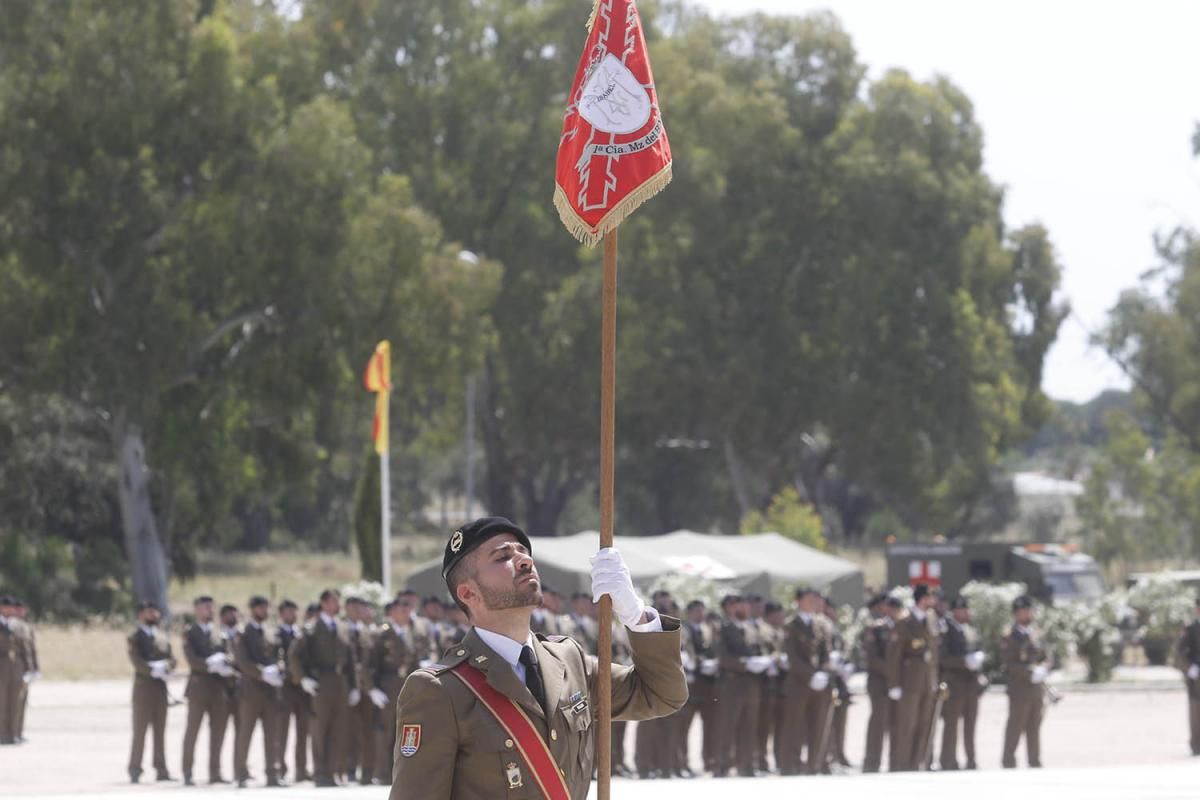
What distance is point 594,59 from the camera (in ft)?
21.2

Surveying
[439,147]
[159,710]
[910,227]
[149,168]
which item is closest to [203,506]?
[149,168]

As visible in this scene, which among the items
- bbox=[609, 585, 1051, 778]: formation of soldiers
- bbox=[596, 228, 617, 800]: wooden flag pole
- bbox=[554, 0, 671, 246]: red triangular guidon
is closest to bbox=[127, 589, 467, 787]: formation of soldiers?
bbox=[609, 585, 1051, 778]: formation of soldiers

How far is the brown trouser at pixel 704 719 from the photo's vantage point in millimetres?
18141

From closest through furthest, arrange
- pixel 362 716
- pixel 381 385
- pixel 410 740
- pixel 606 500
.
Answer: pixel 410 740 < pixel 606 500 < pixel 362 716 < pixel 381 385

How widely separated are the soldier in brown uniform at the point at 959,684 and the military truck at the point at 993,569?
1596 cm

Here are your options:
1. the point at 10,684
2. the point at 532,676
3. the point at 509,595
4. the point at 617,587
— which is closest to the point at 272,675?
the point at 10,684

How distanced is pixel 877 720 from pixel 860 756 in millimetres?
2988

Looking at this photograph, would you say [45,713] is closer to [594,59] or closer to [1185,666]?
[1185,666]

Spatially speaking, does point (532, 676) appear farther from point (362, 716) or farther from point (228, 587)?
point (228, 587)

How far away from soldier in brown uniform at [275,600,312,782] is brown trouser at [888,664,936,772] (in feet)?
17.1

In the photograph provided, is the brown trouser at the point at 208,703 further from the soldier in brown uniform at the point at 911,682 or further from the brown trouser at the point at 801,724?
the soldier in brown uniform at the point at 911,682

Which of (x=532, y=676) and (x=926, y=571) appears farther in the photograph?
(x=926, y=571)

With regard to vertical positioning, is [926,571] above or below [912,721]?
above

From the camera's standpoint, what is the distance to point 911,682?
1778 centimetres
